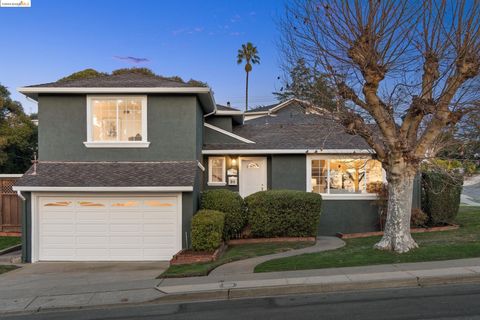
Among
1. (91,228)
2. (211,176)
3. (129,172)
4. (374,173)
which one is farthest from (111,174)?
(374,173)

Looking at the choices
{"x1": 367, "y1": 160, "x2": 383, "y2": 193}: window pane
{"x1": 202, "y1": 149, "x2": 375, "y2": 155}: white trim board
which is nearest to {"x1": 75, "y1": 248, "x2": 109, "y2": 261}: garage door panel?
{"x1": 202, "y1": 149, "x2": 375, "y2": 155}: white trim board

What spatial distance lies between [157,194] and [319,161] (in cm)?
693

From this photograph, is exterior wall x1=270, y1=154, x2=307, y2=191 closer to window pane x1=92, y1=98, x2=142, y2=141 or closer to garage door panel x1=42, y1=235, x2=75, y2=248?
window pane x1=92, y1=98, x2=142, y2=141

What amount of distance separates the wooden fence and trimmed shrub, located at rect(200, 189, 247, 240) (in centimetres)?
856

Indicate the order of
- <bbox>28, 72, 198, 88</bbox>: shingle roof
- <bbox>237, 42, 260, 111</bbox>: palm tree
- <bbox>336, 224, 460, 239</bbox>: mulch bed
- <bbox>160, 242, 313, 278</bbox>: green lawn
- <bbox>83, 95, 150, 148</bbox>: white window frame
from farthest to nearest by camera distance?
<bbox>237, 42, 260, 111</bbox>: palm tree, <bbox>336, 224, 460, 239</bbox>: mulch bed, <bbox>83, 95, 150, 148</bbox>: white window frame, <bbox>28, 72, 198, 88</bbox>: shingle roof, <bbox>160, 242, 313, 278</bbox>: green lawn

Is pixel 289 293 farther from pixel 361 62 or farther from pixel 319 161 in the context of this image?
pixel 319 161

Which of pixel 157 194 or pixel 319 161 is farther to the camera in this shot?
pixel 319 161

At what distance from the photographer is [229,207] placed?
45.4ft

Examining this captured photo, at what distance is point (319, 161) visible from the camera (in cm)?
1639

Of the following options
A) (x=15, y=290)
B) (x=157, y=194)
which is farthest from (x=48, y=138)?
(x=15, y=290)

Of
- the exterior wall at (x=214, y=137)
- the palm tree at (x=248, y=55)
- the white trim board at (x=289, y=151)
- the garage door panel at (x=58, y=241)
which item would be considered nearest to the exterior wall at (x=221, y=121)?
the exterior wall at (x=214, y=137)

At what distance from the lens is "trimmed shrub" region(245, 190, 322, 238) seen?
13883mm

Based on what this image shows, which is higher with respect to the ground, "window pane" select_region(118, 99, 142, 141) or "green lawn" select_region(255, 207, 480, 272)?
"window pane" select_region(118, 99, 142, 141)

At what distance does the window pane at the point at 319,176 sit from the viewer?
16375mm
